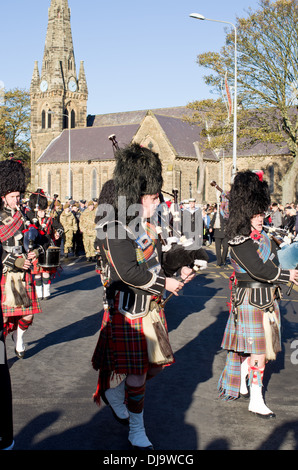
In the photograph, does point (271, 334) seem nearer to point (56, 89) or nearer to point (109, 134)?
point (109, 134)

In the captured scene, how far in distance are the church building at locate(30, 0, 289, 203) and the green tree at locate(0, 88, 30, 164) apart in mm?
1497

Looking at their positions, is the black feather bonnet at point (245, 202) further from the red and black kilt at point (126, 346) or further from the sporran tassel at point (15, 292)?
the sporran tassel at point (15, 292)

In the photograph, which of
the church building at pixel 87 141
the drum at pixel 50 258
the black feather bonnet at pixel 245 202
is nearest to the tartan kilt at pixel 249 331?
the black feather bonnet at pixel 245 202

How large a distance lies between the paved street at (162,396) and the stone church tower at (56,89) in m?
67.5

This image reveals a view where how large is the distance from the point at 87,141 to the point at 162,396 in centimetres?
6788

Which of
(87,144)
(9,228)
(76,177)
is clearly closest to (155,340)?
(9,228)

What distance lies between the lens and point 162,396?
550 centimetres

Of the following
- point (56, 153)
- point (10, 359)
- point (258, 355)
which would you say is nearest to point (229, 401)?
point (258, 355)

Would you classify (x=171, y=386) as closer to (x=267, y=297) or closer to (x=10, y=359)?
(x=267, y=297)

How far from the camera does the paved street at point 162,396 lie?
4410 mm

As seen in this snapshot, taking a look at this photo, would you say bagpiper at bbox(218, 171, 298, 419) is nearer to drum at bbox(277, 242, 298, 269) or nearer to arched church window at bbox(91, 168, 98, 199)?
drum at bbox(277, 242, 298, 269)

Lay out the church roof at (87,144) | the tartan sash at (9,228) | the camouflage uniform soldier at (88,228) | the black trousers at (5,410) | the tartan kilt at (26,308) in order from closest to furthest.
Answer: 1. the black trousers at (5,410)
2. the tartan kilt at (26,308)
3. the tartan sash at (9,228)
4. the camouflage uniform soldier at (88,228)
5. the church roof at (87,144)

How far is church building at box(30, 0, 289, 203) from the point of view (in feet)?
193
